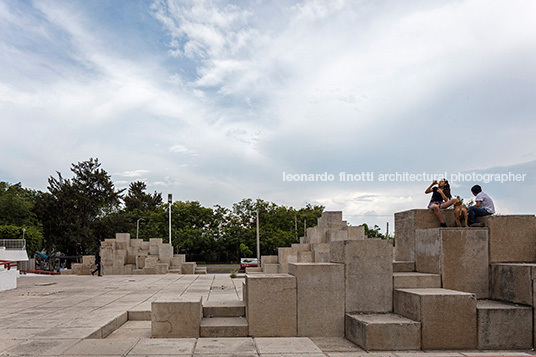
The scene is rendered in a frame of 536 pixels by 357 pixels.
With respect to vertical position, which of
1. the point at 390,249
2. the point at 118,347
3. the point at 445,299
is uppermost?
the point at 390,249

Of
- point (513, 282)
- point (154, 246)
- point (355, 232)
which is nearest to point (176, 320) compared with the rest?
point (513, 282)

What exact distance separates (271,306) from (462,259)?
347cm

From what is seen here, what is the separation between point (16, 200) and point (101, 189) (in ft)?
32.2

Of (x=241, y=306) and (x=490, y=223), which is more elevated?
(x=490, y=223)

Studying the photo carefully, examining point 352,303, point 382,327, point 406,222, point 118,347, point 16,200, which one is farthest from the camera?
point 16,200

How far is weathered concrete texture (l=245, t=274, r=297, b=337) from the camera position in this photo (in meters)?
7.14

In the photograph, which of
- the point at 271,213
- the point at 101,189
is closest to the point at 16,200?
the point at 101,189

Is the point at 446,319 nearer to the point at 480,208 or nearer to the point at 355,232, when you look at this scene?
the point at 480,208

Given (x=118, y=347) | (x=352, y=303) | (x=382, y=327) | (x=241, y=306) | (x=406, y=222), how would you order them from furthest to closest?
(x=406, y=222) < (x=241, y=306) < (x=352, y=303) < (x=382, y=327) < (x=118, y=347)

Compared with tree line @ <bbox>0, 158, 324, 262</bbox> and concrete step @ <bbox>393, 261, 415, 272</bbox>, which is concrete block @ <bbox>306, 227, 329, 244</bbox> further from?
tree line @ <bbox>0, 158, 324, 262</bbox>

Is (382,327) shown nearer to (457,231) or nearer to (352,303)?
(352,303)

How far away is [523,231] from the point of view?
25.5 ft

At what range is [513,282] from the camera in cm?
713

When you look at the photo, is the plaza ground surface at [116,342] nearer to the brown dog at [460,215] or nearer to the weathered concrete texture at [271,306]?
the weathered concrete texture at [271,306]
